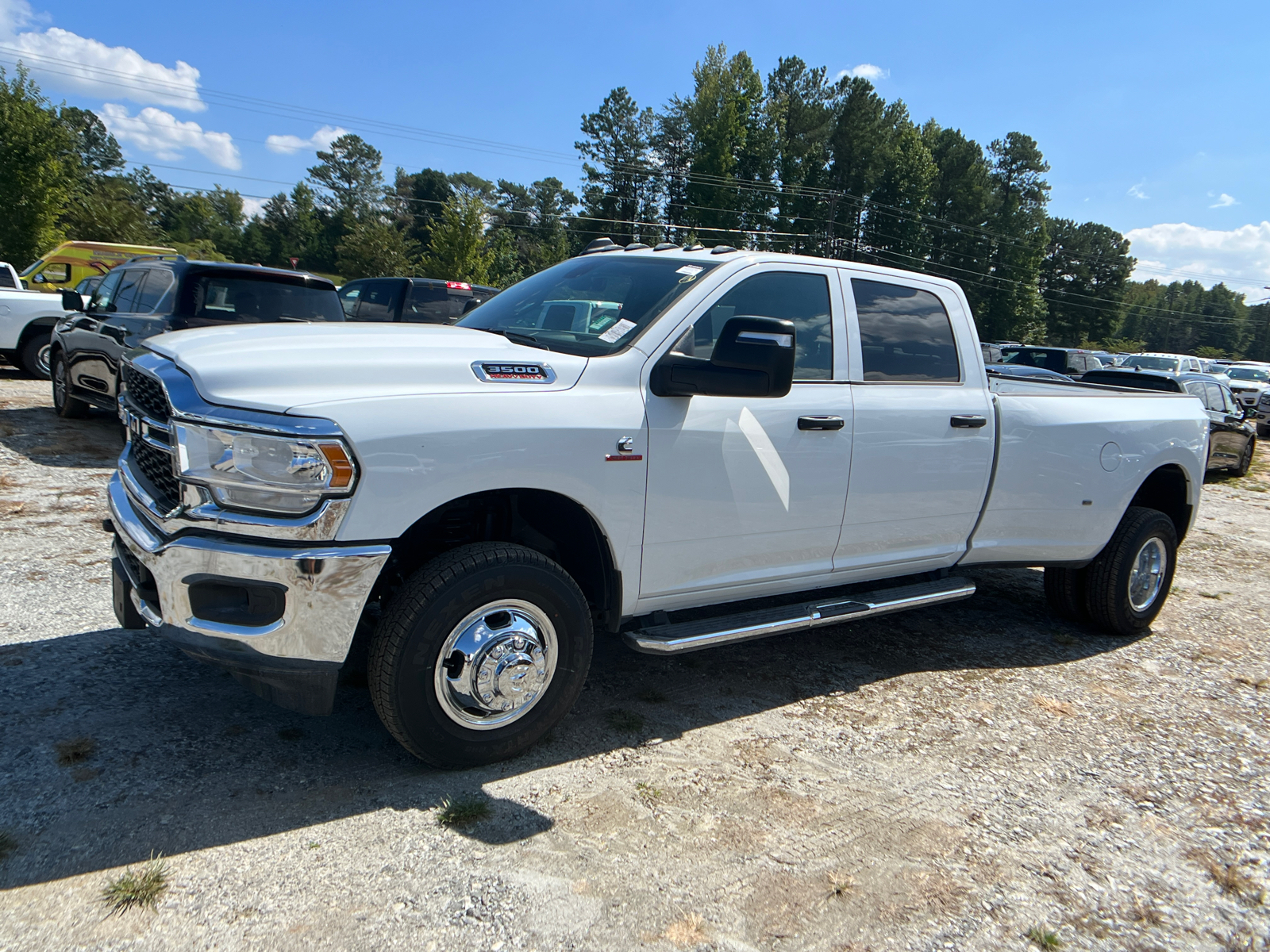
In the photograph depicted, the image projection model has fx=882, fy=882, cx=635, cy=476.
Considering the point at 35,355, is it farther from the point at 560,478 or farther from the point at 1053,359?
the point at 1053,359

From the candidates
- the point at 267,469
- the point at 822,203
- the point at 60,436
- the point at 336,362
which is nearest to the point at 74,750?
the point at 267,469

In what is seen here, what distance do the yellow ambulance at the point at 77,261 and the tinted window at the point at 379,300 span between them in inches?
372

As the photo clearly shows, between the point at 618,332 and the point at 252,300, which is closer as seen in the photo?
the point at 618,332

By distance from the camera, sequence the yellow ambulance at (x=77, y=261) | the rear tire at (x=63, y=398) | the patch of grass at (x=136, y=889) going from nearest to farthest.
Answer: the patch of grass at (x=136, y=889)
the rear tire at (x=63, y=398)
the yellow ambulance at (x=77, y=261)

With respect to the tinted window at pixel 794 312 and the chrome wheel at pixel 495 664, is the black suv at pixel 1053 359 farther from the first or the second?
the chrome wheel at pixel 495 664

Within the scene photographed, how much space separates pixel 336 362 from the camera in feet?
9.72

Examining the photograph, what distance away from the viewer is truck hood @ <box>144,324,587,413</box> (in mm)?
2795

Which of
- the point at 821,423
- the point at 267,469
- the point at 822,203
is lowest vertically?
the point at 267,469

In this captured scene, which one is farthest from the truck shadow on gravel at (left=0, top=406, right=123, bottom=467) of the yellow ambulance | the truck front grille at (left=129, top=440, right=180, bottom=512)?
the yellow ambulance

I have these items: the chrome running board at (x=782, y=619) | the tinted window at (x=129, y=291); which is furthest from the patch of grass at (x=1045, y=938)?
the tinted window at (x=129, y=291)

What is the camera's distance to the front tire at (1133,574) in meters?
5.31

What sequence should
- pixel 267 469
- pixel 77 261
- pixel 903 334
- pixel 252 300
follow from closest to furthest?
1. pixel 267 469
2. pixel 903 334
3. pixel 252 300
4. pixel 77 261

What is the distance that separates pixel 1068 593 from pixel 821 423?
2777 mm

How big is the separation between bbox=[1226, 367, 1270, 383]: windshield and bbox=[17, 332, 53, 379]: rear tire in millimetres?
32458
